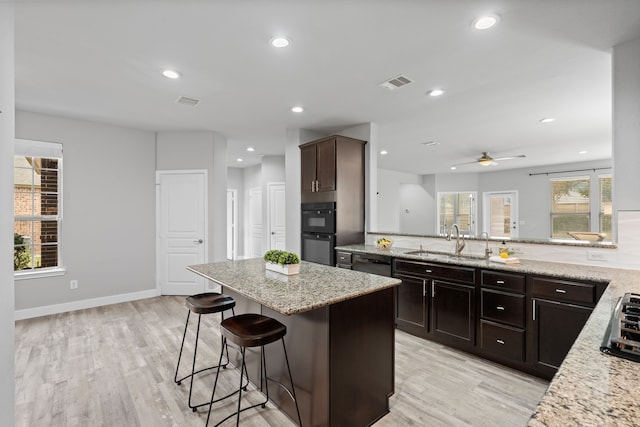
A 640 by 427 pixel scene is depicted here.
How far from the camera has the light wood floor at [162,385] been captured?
2.04 m

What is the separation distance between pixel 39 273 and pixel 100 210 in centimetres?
110

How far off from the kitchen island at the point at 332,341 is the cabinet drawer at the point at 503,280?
1.20m

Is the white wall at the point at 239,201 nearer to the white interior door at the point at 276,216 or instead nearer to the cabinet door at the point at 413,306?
the white interior door at the point at 276,216

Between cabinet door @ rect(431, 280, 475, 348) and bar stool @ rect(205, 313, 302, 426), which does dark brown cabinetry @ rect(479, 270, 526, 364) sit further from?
bar stool @ rect(205, 313, 302, 426)

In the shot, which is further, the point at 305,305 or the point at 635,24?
the point at 635,24

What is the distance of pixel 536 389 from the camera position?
7.69ft

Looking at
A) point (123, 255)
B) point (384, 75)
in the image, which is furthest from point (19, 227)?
point (384, 75)

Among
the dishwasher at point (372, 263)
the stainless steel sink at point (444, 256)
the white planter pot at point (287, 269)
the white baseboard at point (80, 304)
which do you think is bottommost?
the white baseboard at point (80, 304)

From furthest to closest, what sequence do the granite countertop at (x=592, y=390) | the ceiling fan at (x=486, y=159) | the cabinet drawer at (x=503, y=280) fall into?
the ceiling fan at (x=486, y=159) < the cabinet drawer at (x=503, y=280) < the granite countertop at (x=592, y=390)

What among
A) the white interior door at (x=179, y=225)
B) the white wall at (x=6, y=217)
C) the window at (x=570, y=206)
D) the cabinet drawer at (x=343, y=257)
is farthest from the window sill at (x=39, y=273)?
the window at (x=570, y=206)

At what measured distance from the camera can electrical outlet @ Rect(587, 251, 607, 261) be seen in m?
2.58

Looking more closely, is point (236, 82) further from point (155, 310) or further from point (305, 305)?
point (155, 310)

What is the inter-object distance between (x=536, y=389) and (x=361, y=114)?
3.51 meters

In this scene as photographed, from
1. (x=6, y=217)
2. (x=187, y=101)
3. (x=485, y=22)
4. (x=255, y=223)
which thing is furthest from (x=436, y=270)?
(x=255, y=223)
